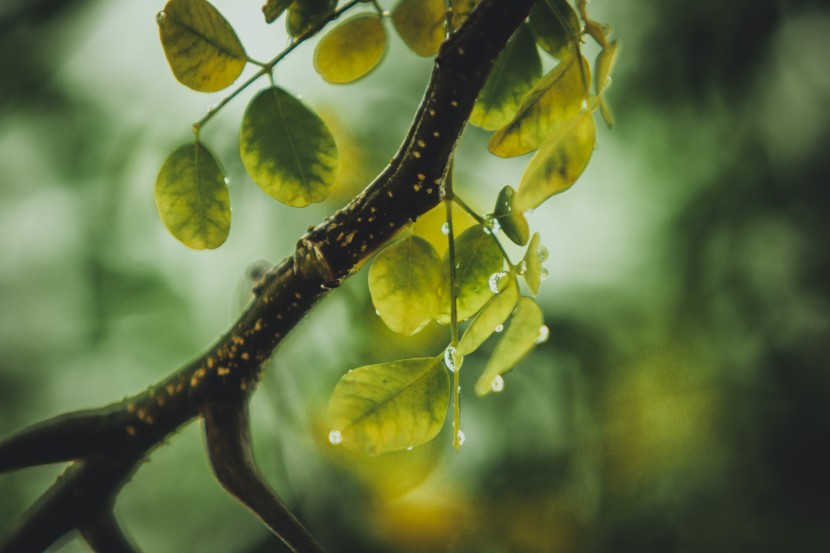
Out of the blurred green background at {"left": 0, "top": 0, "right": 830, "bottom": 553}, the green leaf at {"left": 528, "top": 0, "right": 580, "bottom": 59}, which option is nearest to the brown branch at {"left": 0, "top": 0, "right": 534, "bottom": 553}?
the green leaf at {"left": 528, "top": 0, "right": 580, "bottom": 59}

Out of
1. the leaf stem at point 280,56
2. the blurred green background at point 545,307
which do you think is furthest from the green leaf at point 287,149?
the blurred green background at point 545,307

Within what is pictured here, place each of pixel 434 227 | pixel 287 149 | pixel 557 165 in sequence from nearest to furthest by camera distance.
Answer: pixel 557 165 → pixel 287 149 → pixel 434 227

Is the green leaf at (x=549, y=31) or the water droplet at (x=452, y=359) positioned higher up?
the green leaf at (x=549, y=31)

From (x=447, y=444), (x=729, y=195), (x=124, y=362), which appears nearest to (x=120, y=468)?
(x=447, y=444)

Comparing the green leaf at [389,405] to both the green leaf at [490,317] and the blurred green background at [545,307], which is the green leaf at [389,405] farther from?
the blurred green background at [545,307]

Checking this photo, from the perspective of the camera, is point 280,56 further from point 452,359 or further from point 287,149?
point 452,359

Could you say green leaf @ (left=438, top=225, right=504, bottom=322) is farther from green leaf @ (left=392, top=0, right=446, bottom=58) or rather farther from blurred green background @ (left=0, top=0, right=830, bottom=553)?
blurred green background @ (left=0, top=0, right=830, bottom=553)

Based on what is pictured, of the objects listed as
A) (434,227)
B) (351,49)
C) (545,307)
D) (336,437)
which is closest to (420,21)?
(351,49)
